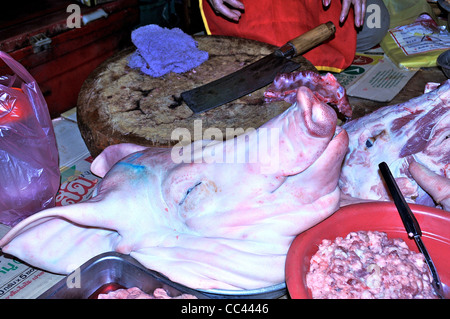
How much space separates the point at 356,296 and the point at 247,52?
128 centimetres

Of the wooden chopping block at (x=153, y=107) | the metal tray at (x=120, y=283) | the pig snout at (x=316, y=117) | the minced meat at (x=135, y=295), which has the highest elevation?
the pig snout at (x=316, y=117)

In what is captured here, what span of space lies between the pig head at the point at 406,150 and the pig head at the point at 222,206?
36 cm

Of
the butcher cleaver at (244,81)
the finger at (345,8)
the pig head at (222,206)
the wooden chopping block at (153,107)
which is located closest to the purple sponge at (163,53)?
the wooden chopping block at (153,107)

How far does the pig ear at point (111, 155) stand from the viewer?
1421 mm

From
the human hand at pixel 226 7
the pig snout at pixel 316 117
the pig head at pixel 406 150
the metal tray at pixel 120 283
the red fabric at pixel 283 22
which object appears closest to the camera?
the pig snout at pixel 316 117

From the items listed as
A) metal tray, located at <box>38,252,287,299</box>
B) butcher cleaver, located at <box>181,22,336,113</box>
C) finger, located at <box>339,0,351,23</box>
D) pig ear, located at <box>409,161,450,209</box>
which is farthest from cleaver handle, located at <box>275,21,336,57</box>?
metal tray, located at <box>38,252,287,299</box>

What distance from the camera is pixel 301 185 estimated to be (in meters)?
1.02

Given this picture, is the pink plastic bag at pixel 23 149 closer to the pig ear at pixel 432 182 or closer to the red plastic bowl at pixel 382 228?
the red plastic bowl at pixel 382 228

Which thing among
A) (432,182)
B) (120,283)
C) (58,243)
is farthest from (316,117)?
(58,243)

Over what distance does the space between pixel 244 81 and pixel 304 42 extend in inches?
16.1

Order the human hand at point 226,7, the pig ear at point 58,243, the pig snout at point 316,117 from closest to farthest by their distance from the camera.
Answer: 1. the pig snout at point 316,117
2. the pig ear at point 58,243
3. the human hand at point 226,7

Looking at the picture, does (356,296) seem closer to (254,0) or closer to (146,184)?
(146,184)

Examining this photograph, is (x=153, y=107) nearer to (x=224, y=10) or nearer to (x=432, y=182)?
(x=224, y=10)

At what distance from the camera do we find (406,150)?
1360mm
